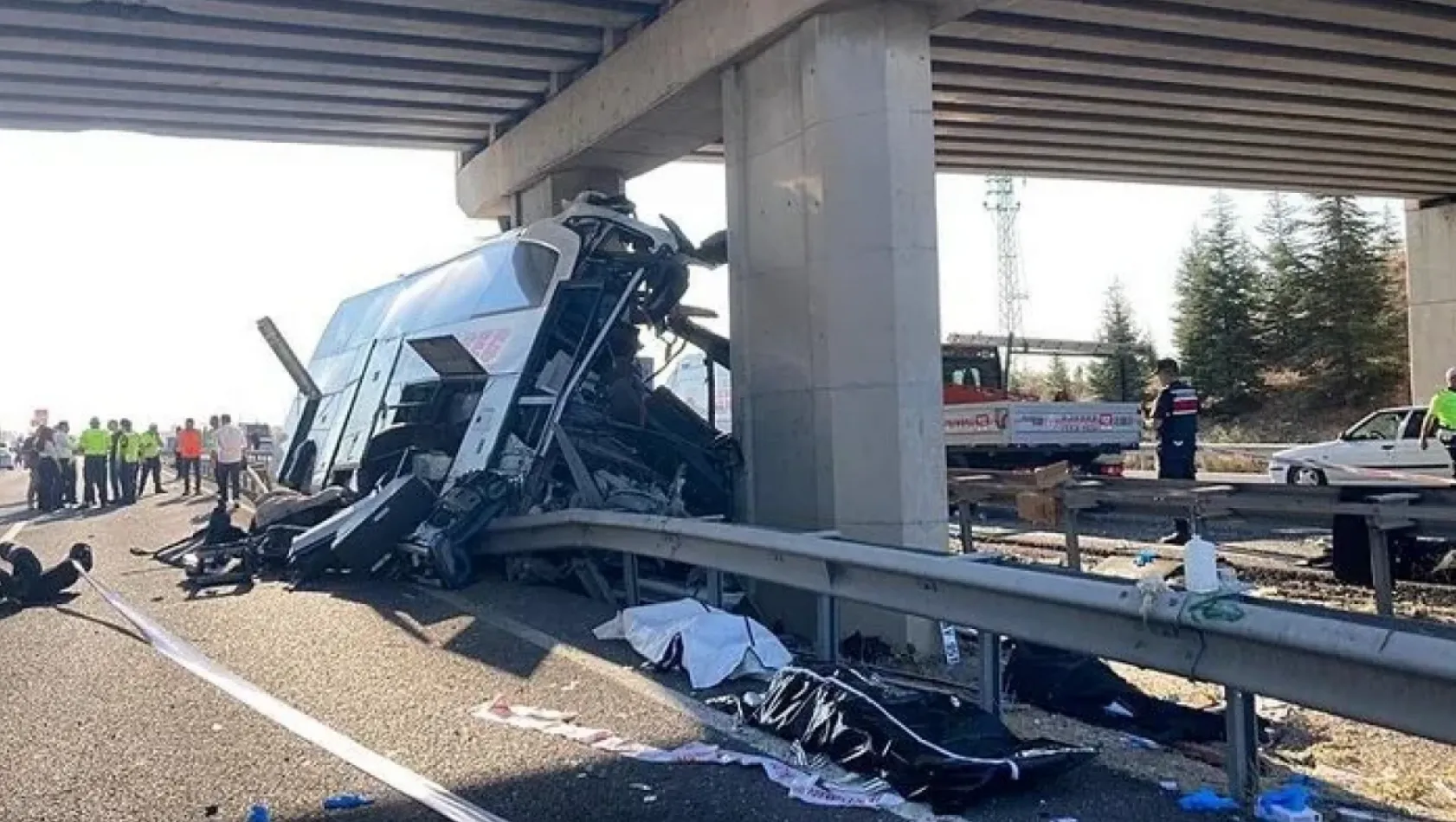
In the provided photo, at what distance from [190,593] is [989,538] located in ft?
28.5

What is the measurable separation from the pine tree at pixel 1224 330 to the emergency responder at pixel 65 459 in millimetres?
38521

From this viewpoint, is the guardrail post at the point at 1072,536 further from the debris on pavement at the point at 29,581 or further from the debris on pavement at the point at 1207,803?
the debris on pavement at the point at 29,581

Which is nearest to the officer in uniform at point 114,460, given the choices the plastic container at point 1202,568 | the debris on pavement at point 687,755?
the debris on pavement at point 687,755

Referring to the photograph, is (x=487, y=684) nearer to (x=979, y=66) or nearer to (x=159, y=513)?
(x=979, y=66)

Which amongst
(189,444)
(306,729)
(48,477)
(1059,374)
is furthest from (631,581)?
(1059,374)

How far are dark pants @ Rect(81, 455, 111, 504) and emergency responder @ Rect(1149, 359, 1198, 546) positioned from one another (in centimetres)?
1877

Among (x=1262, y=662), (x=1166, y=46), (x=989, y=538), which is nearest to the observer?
(x=1262, y=662)

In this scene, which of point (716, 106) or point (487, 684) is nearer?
point (487, 684)

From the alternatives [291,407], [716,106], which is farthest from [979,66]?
[291,407]

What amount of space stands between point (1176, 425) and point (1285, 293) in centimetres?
3959

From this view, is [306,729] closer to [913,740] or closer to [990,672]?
[913,740]

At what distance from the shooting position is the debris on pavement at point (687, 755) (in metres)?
4.39

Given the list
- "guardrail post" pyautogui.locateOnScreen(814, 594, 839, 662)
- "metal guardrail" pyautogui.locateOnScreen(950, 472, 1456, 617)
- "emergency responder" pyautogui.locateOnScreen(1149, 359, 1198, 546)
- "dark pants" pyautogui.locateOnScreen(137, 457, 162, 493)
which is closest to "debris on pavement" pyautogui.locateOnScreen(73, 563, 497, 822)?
"guardrail post" pyautogui.locateOnScreen(814, 594, 839, 662)

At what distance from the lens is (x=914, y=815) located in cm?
421
